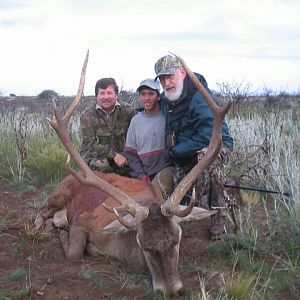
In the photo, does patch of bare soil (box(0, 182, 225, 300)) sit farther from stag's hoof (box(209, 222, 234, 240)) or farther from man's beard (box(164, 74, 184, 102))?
man's beard (box(164, 74, 184, 102))

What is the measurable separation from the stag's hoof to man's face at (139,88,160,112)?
6.54ft

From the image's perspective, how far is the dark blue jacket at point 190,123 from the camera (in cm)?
611

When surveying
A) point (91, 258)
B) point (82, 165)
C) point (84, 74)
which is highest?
point (84, 74)

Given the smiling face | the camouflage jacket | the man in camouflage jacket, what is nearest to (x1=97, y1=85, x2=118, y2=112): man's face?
the man in camouflage jacket

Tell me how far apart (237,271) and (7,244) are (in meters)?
2.45

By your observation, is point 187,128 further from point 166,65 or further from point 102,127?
point 102,127

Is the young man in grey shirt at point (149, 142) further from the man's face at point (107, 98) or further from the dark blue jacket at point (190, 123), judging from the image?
the man's face at point (107, 98)

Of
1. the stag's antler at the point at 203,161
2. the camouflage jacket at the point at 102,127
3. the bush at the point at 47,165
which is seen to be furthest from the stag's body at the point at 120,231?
the bush at the point at 47,165

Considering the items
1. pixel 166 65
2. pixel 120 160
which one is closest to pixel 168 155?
pixel 120 160

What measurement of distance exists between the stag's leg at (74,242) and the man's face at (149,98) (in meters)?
1.87

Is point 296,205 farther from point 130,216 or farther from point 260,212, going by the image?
point 130,216

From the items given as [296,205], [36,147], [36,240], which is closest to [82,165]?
[36,240]

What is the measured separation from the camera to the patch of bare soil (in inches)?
180

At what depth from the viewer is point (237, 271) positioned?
495 cm
